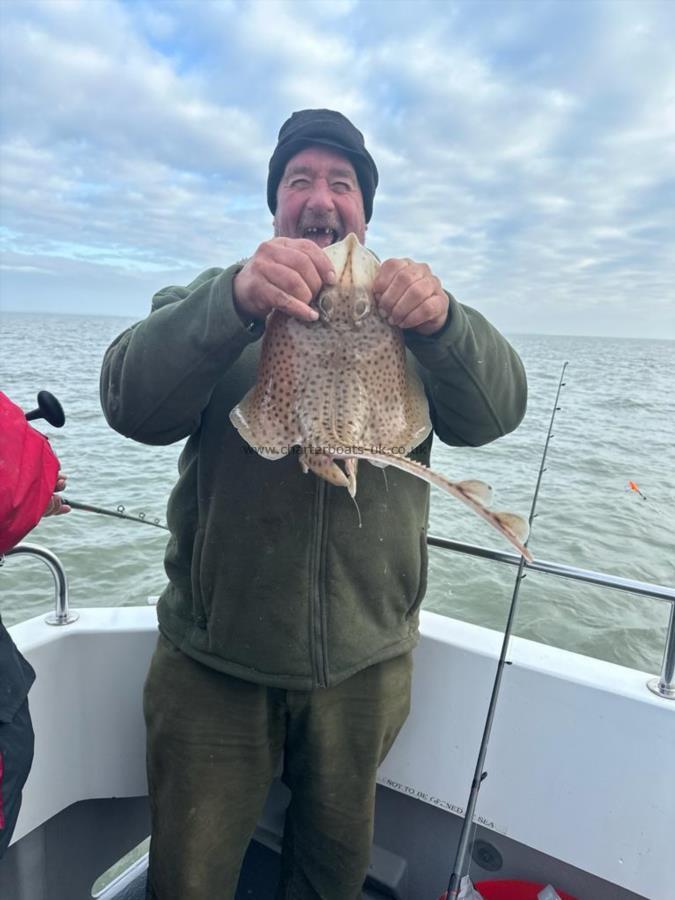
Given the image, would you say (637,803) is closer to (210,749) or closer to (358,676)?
(358,676)

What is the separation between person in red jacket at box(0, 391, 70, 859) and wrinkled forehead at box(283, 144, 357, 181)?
1244 millimetres

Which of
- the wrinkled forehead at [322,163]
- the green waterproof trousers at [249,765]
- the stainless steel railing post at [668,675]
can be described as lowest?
the green waterproof trousers at [249,765]

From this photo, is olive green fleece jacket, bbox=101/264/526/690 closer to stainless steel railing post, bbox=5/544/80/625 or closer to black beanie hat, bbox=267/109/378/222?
black beanie hat, bbox=267/109/378/222

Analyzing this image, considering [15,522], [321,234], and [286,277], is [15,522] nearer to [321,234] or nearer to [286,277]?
[286,277]

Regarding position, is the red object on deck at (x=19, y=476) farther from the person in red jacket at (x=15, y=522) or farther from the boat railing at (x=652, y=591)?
the boat railing at (x=652, y=591)

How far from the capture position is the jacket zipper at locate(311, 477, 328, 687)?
1875 mm

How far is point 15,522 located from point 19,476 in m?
0.11

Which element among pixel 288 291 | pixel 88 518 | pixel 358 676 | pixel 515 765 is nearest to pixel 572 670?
pixel 515 765

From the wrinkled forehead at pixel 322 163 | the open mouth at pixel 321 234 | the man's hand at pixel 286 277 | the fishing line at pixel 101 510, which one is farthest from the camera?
the fishing line at pixel 101 510

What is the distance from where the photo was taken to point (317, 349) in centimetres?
154

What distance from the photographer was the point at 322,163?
6.94ft

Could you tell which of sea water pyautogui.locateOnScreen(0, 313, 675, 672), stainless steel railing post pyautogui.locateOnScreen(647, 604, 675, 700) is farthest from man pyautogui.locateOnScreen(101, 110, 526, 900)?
sea water pyautogui.locateOnScreen(0, 313, 675, 672)

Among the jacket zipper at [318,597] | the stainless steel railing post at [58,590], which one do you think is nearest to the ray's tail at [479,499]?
the jacket zipper at [318,597]

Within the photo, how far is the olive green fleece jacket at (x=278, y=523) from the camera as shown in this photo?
1759mm
